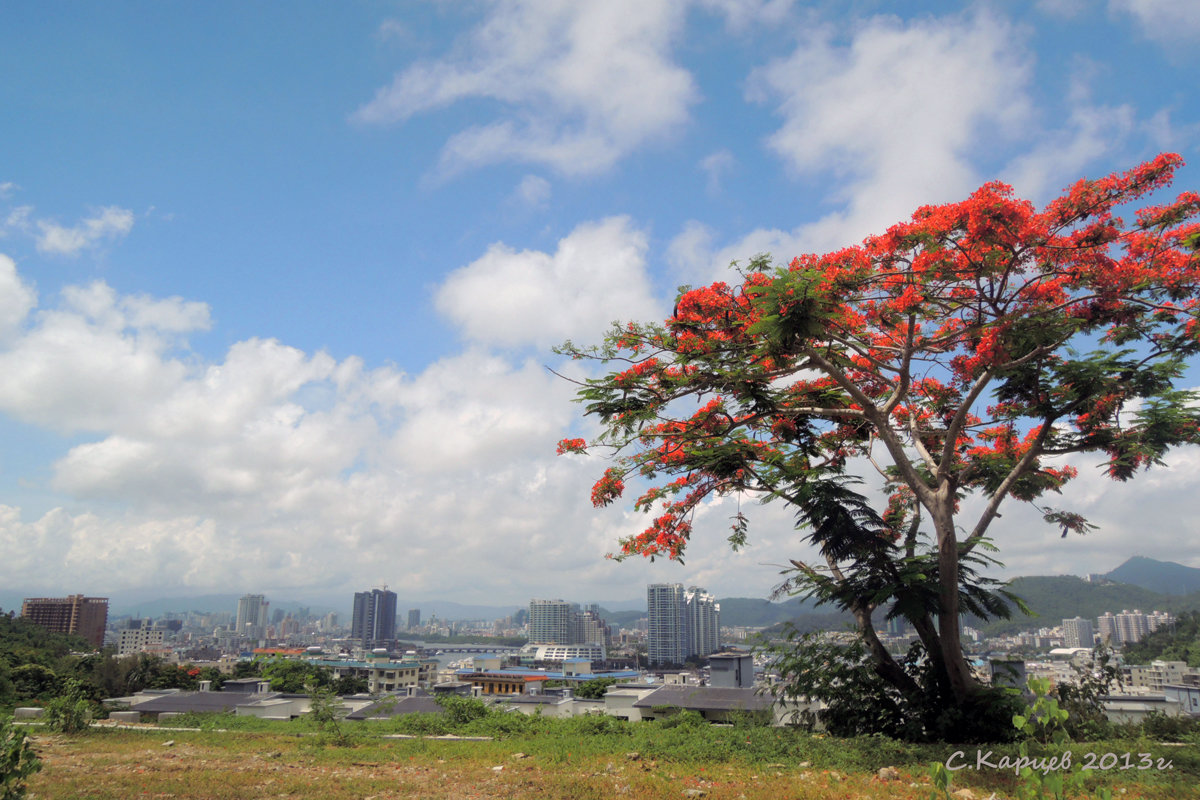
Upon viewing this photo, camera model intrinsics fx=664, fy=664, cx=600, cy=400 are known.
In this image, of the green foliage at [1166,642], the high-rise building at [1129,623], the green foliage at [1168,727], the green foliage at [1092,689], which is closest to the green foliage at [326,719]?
the green foliage at [1092,689]

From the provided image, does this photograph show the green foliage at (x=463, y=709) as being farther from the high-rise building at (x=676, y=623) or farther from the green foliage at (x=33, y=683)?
the high-rise building at (x=676, y=623)

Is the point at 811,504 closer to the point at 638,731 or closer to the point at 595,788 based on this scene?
the point at 638,731

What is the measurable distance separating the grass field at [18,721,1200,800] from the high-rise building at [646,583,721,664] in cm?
15249

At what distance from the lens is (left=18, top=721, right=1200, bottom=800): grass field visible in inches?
259

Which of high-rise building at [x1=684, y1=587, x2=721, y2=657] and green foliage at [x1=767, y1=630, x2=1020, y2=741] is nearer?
green foliage at [x1=767, y1=630, x2=1020, y2=741]

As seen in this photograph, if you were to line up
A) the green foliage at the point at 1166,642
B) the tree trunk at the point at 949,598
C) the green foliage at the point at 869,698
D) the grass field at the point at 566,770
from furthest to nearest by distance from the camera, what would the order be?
the green foliage at the point at 1166,642, the green foliage at the point at 869,698, the tree trunk at the point at 949,598, the grass field at the point at 566,770

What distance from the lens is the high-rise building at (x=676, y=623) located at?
154750 millimetres

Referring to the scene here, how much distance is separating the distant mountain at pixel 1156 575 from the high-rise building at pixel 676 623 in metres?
82.8

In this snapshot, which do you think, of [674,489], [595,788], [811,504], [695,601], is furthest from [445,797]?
[695,601]

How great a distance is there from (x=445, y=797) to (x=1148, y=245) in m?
10.6

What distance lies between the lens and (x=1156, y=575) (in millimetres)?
166875

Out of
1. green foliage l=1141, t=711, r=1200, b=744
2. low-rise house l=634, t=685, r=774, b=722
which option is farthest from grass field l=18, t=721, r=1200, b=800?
low-rise house l=634, t=685, r=774, b=722

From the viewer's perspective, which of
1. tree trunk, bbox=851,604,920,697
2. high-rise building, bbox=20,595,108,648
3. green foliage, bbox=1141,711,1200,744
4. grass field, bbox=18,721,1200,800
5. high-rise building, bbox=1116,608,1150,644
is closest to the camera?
grass field, bbox=18,721,1200,800

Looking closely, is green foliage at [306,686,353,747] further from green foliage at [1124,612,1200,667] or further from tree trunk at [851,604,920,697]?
green foliage at [1124,612,1200,667]
